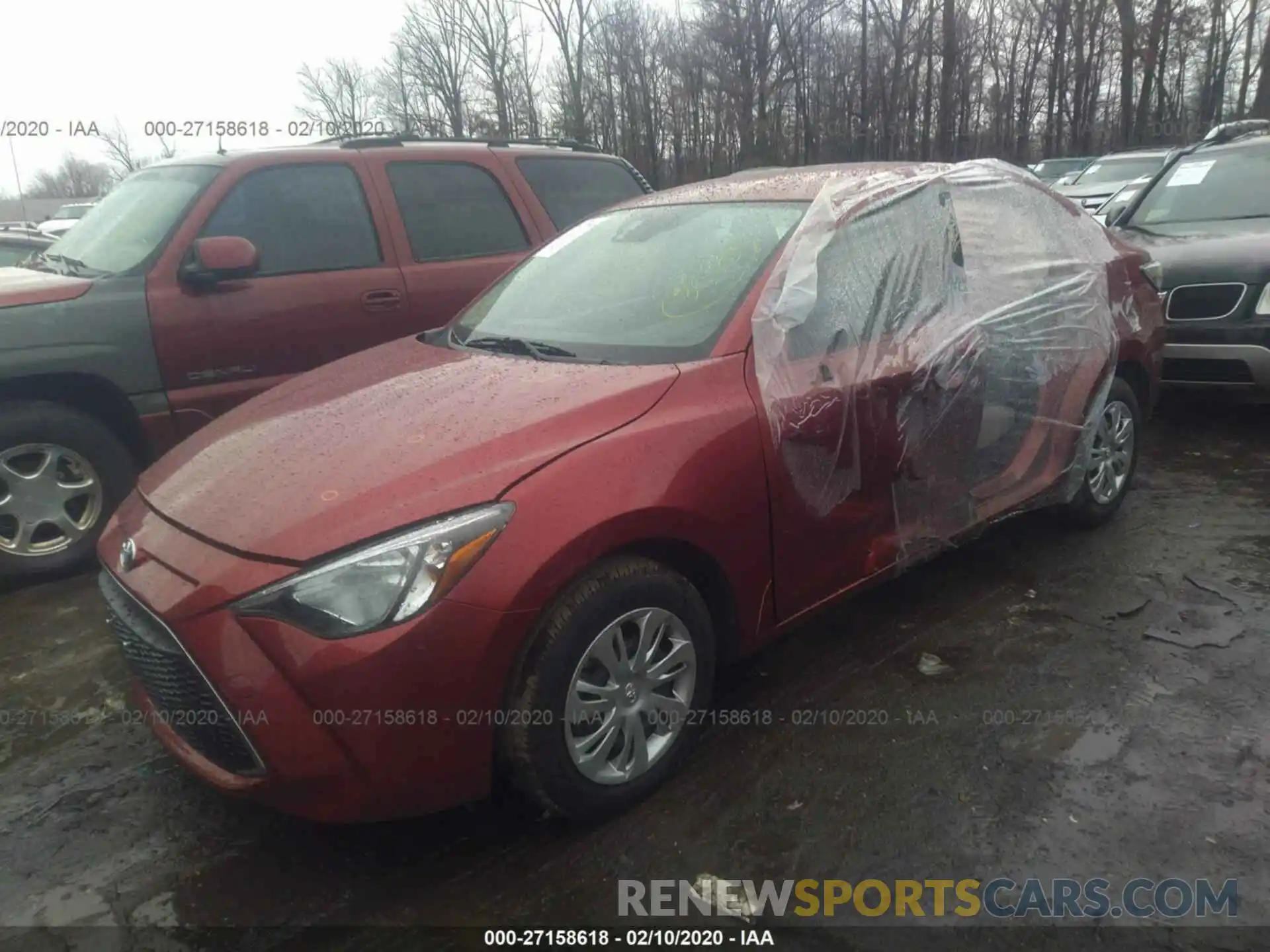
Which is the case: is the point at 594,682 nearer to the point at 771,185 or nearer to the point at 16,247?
the point at 771,185

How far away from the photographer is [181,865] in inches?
96.0

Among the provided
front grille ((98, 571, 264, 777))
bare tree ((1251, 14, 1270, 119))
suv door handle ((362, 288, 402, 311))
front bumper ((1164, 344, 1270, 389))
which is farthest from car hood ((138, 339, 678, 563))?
bare tree ((1251, 14, 1270, 119))

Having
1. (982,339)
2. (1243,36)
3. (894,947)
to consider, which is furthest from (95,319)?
(1243,36)

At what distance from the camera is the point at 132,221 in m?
4.68

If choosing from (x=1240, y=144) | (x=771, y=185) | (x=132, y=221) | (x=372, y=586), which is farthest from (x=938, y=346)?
(x=1240, y=144)

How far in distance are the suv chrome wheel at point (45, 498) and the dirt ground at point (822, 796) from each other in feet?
1.72

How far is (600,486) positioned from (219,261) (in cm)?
275

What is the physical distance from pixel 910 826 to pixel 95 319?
3893 mm

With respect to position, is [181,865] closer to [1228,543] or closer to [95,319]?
[95,319]

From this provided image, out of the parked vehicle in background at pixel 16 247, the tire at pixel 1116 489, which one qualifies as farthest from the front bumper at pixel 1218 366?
the parked vehicle in background at pixel 16 247

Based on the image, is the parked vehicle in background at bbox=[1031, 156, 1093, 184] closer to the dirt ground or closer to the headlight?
the dirt ground

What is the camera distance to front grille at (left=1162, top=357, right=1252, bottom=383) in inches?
212

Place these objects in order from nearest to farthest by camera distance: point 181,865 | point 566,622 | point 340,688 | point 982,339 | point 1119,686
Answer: point 340,688
point 566,622
point 181,865
point 1119,686
point 982,339

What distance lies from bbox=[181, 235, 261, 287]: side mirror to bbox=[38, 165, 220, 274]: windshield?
264 mm
